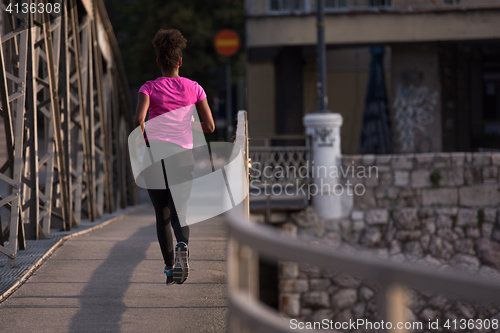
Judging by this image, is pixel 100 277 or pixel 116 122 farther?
pixel 116 122

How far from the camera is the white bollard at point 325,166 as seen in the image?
440 inches

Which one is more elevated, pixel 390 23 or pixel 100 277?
pixel 390 23

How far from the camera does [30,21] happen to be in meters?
5.20

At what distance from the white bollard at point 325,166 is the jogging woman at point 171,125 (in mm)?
7359

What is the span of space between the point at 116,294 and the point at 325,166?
7529 mm

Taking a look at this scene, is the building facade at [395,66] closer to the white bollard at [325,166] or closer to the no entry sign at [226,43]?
the no entry sign at [226,43]

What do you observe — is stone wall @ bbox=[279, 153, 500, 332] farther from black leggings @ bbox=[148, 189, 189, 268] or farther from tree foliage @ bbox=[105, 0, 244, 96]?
tree foliage @ bbox=[105, 0, 244, 96]

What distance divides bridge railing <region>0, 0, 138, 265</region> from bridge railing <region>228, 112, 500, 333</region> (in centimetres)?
337

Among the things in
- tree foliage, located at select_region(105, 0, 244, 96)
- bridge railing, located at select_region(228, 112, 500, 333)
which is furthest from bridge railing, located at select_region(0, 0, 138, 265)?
tree foliage, located at select_region(105, 0, 244, 96)

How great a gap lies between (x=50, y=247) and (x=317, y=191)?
6569mm

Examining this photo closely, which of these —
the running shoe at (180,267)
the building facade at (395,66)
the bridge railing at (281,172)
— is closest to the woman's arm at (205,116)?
the running shoe at (180,267)

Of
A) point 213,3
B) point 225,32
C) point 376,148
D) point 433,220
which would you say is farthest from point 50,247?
point 213,3

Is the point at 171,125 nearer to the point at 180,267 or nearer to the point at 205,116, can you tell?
the point at 205,116

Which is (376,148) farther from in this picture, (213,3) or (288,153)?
(213,3)
